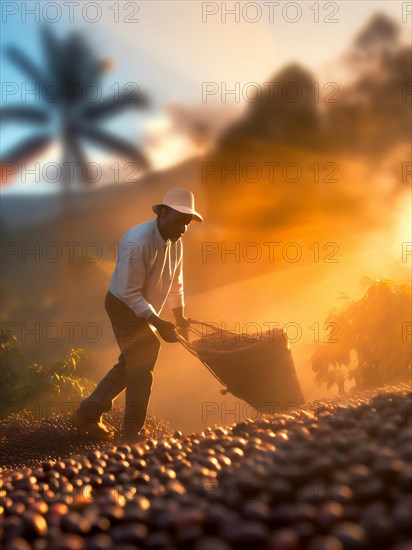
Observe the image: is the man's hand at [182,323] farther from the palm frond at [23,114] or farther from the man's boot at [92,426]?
the palm frond at [23,114]

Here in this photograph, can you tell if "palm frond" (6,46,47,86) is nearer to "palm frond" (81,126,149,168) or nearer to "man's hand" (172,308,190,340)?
"palm frond" (81,126,149,168)

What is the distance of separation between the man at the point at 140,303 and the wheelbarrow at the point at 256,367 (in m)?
0.40

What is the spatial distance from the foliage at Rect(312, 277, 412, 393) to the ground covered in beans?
3170mm

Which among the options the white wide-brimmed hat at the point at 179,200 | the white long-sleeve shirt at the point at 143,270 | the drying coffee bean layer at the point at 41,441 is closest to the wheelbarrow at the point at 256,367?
the white long-sleeve shirt at the point at 143,270

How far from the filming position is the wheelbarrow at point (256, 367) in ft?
16.2

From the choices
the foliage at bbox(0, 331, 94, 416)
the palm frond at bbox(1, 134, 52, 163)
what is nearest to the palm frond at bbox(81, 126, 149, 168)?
the palm frond at bbox(1, 134, 52, 163)

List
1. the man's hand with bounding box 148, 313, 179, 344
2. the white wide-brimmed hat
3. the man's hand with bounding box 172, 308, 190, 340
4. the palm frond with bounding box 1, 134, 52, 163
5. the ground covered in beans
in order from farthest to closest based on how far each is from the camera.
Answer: the palm frond with bounding box 1, 134, 52, 163
the man's hand with bounding box 172, 308, 190, 340
the white wide-brimmed hat
the man's hand with bounding box 148, 313, 179, 344
the ground covered in beans

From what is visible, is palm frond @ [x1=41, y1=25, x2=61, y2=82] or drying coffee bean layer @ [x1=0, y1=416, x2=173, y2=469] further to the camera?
palm frond @ [x1=41, y1=25, x2=61, y2=82]

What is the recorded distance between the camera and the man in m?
4.73

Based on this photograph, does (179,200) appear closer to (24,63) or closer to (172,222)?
(172,222)

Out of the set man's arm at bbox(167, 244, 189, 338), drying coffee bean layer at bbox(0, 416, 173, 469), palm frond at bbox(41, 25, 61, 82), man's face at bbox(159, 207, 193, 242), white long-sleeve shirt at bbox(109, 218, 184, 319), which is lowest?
drying coffee bean layer at bbox(0, 416, 173, 469)

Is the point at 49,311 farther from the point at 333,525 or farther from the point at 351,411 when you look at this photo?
the point at 333,525

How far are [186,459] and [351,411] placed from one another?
935mm

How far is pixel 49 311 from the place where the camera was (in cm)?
1368
